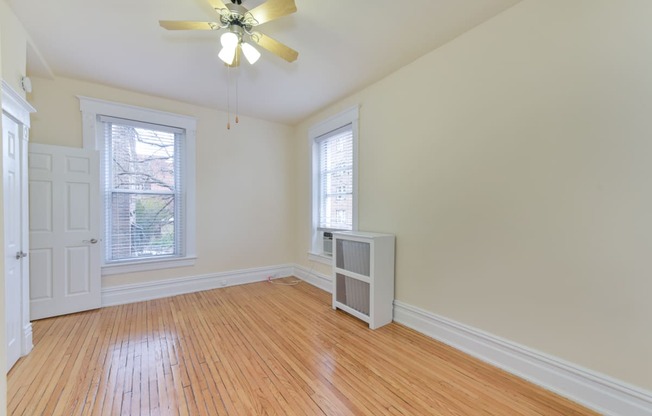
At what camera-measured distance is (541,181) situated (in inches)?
78.0

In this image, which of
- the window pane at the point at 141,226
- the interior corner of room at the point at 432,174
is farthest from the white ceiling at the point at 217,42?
the window pane at the point at 141,226

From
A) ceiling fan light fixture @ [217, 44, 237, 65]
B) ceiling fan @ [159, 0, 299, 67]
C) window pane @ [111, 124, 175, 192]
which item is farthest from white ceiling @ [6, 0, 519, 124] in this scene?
window pane @ [111, 124, 175, 192]

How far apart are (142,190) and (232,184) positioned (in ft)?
3.92

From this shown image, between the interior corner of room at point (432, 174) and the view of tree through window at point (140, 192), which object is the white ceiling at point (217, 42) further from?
the view of tree through window at point (140, 192)

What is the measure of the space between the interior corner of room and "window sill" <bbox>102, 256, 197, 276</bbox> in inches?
0.7

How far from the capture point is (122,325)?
9.63ft

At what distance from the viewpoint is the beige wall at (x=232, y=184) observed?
3.51 m

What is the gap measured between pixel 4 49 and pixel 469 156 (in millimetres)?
3733

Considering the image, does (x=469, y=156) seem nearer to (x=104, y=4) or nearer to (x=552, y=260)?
(x=552, y=260)

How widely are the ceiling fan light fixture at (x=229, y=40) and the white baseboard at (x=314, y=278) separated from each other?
10.2 feet

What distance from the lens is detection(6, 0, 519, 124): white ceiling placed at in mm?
2135

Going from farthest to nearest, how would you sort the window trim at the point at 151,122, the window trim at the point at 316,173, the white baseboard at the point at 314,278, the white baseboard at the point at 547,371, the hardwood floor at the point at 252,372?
the white baseboard at the point at 314,278
the window trim at the point at 316,173
the window trim at the point at 151,122
the hardwood floor at the point at 252,372
the white baseboard at the point at 547,371

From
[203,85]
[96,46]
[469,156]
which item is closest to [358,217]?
[469,156]

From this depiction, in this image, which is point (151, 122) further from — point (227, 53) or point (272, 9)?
point (272, 9)
